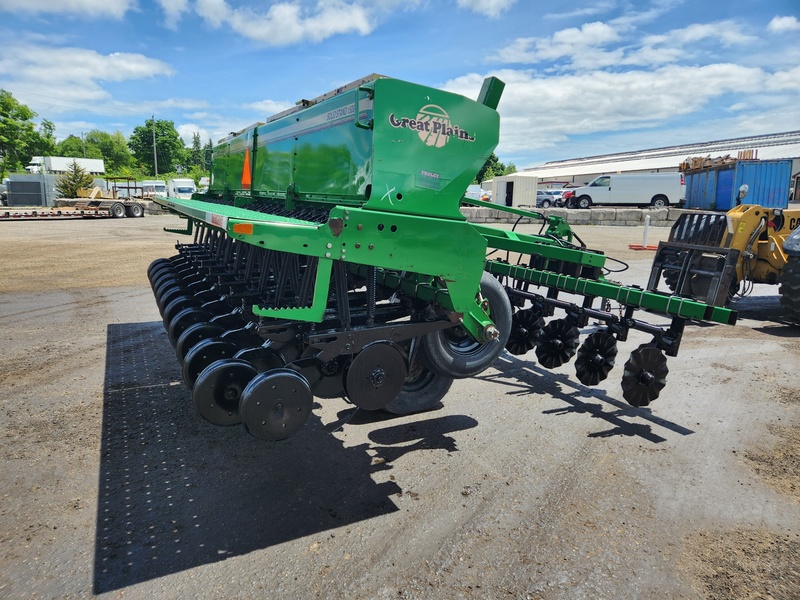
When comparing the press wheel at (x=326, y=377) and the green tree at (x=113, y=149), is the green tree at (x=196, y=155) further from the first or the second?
the press wheel at (x=326, y=377)

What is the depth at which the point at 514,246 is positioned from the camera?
17.7ft

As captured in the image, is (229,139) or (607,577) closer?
(607,577)

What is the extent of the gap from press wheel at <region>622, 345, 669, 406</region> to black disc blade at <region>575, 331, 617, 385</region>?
40cm

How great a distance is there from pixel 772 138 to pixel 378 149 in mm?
59140

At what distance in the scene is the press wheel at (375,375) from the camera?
138 inches

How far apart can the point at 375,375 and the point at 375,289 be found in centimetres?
98

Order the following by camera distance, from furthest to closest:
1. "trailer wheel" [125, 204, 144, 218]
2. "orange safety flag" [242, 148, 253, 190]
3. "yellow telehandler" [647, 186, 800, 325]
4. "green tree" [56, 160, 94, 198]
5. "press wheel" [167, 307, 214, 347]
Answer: "green tree" [56, 160, 94, 198] < "trailer wheel" [125, 204, 144, 218] < "yellow telehandler" [647, 186, 800, 325] < "orange safety flag" [242, 148, 253, 190] < "press wheel" [167, 307, 214, 347]

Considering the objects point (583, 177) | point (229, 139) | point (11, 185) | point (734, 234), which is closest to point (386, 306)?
point (229, 139)

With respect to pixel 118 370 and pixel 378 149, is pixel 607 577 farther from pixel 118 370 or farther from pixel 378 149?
pixel 118 370

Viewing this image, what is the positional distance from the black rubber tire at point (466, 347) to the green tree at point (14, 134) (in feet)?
196

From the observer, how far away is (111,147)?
3905 inches

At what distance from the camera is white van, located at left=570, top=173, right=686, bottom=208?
1158 inches

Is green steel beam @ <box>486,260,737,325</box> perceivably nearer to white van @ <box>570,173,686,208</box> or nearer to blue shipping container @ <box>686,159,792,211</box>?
blue shipping container @ <box>686,159,792,211</box>

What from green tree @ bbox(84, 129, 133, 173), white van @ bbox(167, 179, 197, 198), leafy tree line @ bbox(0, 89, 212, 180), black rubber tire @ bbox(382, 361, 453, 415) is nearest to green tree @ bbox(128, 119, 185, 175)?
leafy tree line @ bbox(0, 89, 212, 180)
